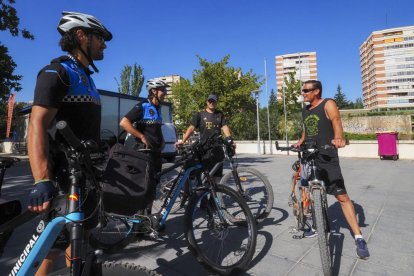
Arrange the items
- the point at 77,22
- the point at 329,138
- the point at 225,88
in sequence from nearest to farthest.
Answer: the point at 77,22 → the point at 329,138 → the point at 225,88

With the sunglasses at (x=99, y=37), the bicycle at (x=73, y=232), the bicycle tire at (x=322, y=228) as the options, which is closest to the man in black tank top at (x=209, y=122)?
the bicycle tire at (x=322, y=228)

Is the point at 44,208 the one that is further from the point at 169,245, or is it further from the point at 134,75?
the point at 134,75

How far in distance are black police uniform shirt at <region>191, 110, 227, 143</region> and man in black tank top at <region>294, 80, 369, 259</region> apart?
1596 millimetres

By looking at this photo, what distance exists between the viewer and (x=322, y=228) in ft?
9.03

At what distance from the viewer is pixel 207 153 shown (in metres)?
3.46

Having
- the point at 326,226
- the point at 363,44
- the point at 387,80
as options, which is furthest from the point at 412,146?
the point at 363,44

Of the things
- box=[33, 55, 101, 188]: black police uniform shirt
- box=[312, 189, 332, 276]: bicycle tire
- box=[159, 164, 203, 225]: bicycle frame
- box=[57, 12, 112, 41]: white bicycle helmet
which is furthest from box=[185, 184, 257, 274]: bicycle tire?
box=[57, 12, 112, 41]: white bicycle helmet

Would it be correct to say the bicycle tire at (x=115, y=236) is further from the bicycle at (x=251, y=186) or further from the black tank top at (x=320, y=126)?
the black tank top at (x=320, y=126)

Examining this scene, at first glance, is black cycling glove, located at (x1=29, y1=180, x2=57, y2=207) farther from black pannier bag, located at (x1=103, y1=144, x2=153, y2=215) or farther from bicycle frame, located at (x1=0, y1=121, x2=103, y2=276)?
black pannier bag, located at (x1=103, y1=144, x2=153, y2=215)

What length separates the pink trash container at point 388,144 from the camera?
1409 centimetres

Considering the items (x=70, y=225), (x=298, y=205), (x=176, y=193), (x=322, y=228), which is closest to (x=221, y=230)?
(x=176, y=193)

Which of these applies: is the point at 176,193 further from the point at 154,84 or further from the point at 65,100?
the point at 65,100

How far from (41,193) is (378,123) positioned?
49755 millimetres

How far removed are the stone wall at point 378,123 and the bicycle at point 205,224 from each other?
150 ft
